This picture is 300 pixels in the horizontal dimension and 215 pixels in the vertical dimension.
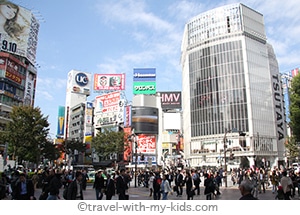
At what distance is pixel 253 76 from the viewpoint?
204 ft

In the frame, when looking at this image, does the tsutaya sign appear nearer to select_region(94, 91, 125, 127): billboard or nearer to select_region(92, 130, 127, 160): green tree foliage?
select_region(94, 91, 125, 127): billboard

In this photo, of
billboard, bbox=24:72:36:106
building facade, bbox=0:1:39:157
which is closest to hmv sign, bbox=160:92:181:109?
billboard, bbox=24:72:36:106

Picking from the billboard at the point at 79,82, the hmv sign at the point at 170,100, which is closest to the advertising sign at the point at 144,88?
the hmv sign at the point at 170,100

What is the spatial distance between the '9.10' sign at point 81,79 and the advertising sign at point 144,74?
21.0 metres

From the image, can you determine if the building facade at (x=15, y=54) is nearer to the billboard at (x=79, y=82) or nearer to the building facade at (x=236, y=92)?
the building facade at (x=236, y=92)

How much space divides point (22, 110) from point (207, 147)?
45.3 m

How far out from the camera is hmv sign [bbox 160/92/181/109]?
88012 mm

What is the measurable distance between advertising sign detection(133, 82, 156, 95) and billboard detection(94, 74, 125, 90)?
8.45 metres

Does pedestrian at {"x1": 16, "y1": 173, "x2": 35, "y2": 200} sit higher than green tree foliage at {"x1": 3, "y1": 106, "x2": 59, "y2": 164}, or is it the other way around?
green tree foliage at {"x1": 3, "y1": 106, "x2": 59, "y2": 164}

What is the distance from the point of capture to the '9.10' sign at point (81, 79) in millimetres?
90825

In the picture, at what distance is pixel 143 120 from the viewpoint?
80.4m

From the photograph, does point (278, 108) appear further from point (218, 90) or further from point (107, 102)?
point (107, 102)

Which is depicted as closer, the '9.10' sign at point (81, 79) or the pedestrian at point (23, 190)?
the pedestrian at point (23, 190)
